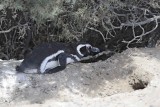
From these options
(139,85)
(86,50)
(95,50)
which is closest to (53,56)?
(86,50)

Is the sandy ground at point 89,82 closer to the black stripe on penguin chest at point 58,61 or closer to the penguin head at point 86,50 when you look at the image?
the black stripe on penguin chest at point 58,61

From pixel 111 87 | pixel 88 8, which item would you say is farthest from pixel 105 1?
pixel 111 87

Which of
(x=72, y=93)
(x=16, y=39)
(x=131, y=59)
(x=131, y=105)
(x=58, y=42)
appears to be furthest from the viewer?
(x=16, y=39)

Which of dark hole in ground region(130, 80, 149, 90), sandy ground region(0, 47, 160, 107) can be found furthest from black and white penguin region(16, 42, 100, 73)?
dark hole in ground region(130, 80, 149, 90)

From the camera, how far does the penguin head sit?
530 cm

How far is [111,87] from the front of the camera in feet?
15.1

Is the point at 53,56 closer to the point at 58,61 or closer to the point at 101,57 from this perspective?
the point at 58,61

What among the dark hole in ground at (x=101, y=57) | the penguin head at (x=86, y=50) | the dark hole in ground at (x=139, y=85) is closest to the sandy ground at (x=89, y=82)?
the dark hole in ground at (x=139, y=85)

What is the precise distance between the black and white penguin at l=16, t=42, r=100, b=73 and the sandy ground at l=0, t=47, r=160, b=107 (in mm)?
113

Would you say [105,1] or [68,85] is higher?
[105,1]

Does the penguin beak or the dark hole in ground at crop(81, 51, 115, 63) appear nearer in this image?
the penguin beak

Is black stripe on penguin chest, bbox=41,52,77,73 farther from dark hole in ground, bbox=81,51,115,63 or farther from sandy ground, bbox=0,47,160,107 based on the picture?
dark hole in ground, bbox=81,51,115,63

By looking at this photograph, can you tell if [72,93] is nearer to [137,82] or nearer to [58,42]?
[137,82]

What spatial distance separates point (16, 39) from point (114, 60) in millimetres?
1552
